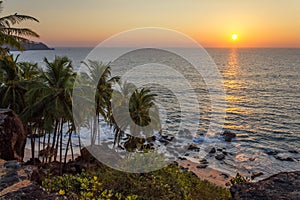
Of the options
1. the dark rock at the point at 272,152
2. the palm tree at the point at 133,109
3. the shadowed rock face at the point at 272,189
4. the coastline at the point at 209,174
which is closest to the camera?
the shadowed rock face at the point at 272,189

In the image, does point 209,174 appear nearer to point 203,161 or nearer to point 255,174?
point 203,161

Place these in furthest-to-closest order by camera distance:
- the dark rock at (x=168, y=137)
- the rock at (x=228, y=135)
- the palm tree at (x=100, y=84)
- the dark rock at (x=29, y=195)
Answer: the dark rock at (x=168, y=137)
the rock at (x=228, y=135)
the palm tree at (x=100, y=84)
the dark rock at (x=29, y=195)

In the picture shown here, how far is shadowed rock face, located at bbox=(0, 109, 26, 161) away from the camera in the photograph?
13711mm

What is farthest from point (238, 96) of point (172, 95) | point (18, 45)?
point (18, 45)

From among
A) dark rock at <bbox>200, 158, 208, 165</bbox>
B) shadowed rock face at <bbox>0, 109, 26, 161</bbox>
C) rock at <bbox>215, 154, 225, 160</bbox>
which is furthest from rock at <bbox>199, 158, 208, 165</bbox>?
shadowed rock face at <bbox>0, 109, 26, 161</bbox>

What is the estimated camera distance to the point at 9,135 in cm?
1418

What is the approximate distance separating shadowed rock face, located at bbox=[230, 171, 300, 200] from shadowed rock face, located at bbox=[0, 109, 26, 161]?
A: 453 inches

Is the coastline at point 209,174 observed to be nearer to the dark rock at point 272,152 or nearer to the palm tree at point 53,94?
the dark rock at point 272,152

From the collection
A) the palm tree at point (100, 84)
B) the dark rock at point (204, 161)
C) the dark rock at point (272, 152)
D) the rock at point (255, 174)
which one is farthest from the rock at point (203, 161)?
the palm tree at point (100, 84)

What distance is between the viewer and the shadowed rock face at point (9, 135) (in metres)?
13.7

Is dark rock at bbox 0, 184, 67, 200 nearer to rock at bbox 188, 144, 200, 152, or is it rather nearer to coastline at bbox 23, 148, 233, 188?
coastline at bbox 23, 148, 233, 188

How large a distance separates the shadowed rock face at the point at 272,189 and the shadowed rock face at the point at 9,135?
11514 mm

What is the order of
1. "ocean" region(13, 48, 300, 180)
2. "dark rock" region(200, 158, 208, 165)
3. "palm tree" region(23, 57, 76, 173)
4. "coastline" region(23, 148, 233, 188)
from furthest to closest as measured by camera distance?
1. "dark rock" region(200, 158, 208, 165)
2. "ocean" region(13, 48, 300, 180)
3. "coastline" region(23, 148, 233, 188)
4. "palm tree" region(23, 57, 76, 173)

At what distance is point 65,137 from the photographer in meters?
47.4
